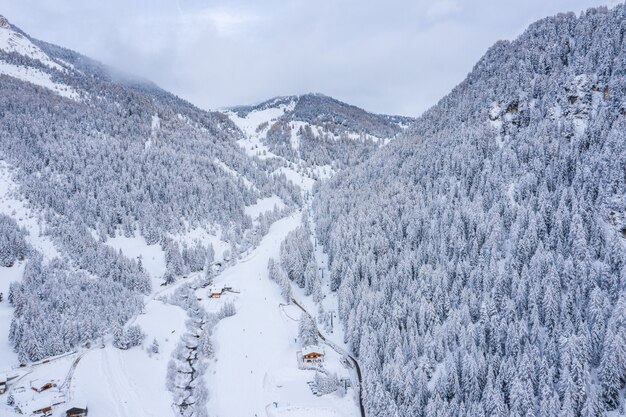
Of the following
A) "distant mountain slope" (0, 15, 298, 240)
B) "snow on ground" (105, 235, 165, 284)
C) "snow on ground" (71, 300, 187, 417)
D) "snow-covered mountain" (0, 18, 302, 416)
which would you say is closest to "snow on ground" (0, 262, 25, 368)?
"snow-covered mountain" (0, 18, 302, 416)

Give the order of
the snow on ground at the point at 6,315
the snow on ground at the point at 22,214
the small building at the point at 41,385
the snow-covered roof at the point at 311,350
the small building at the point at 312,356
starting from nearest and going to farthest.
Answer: the small building at the point at 41,385
the snow on ground at the point at 6,315
the small building at the point at 312,356
the snow-covered roof at the point at 311,350
the snow on ground at the point at 22,214

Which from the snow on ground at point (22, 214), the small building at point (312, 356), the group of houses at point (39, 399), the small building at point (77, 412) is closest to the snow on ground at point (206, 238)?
the snow on ground at point (22, 214)

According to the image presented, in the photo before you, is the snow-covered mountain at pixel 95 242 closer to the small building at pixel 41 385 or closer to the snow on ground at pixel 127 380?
the snow on ground at pixel 127 380

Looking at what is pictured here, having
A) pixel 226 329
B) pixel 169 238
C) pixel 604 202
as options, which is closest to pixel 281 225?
pixel 169 238

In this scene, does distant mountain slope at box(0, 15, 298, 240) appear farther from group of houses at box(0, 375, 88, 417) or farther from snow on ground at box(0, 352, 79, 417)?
group of houses at box(0, 375, 88, 417)

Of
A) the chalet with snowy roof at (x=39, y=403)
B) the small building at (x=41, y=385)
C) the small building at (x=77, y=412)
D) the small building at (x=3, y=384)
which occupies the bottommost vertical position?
the small building at (x=77, y=412)

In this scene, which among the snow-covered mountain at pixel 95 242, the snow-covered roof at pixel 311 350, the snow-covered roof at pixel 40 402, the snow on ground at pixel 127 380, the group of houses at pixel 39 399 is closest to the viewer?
the group of houses at pixel 39 399

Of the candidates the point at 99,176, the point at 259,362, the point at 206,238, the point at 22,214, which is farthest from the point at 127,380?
the point at 99,176
